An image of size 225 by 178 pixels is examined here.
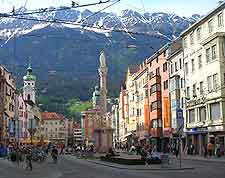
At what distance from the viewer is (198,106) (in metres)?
73.2

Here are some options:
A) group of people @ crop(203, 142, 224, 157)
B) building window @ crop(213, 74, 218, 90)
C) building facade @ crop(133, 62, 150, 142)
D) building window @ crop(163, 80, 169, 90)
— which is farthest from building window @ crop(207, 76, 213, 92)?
building facade @ crop(133, 62, 150, 142)

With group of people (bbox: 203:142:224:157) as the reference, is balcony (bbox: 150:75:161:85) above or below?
above

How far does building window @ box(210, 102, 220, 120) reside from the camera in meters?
65.5

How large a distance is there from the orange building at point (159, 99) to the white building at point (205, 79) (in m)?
11.9

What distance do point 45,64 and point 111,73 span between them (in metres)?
21.6

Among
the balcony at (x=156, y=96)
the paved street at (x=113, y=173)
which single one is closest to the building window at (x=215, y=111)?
the paved street at (x=113, y=173)

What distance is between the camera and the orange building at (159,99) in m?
92.1

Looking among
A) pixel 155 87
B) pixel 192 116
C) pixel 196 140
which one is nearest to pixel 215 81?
pixel 192 116

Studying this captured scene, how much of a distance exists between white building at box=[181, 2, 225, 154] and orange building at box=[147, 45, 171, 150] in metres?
11.9

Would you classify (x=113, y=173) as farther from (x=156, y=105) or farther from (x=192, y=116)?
(x=156, y=105)

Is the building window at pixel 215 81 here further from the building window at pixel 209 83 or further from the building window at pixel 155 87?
the building window at pixel 155 87

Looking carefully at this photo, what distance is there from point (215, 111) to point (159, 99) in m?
31.3

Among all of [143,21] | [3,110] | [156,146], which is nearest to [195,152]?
[156,146]

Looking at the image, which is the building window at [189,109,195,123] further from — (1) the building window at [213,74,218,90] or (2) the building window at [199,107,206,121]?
(1) the building window at [213,74,218,90]
